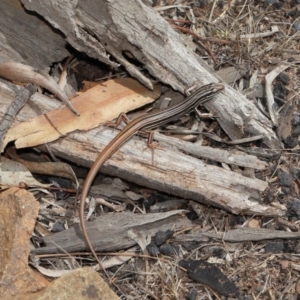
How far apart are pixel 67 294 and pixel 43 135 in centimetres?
123

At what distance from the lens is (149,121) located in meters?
4.96

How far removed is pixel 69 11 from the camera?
4.66 metres

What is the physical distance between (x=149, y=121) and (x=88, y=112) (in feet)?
1.56

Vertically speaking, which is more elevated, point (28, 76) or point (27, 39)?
point (27, 39)

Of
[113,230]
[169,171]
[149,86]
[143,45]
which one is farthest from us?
[149,86]

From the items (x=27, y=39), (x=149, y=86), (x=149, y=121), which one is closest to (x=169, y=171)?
(x=149, y=121)

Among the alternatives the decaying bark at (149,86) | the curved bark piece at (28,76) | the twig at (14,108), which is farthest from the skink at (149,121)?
the twig at (14,108)

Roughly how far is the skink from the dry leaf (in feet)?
0.52

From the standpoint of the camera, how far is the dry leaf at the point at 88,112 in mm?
4633

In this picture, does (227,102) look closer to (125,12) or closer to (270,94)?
(270,94)

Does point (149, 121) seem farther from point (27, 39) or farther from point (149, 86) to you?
point (27, 39)

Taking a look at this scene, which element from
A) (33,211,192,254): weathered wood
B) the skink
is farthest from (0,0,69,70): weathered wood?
(33,211,192,254): weathered wood

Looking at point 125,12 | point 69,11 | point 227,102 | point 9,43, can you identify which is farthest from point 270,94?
point 9,43

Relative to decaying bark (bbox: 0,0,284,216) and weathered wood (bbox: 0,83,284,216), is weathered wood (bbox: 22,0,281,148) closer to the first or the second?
decaying bark (bbox: 0,0,284,216)
